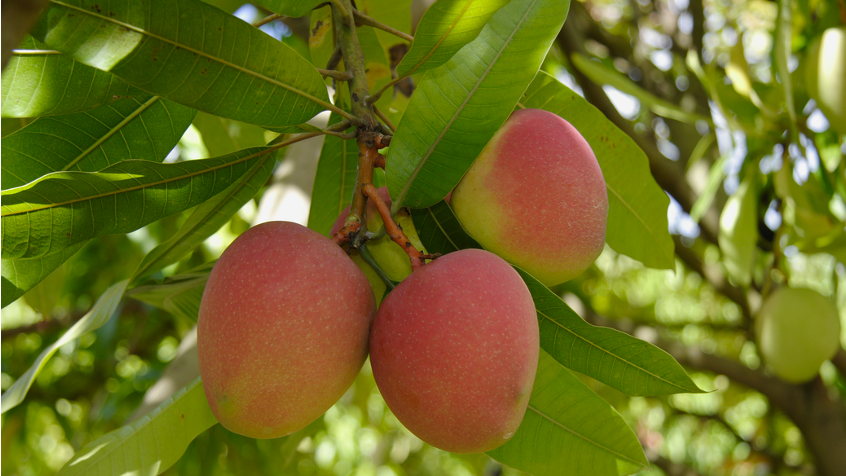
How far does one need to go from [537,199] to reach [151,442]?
556mm

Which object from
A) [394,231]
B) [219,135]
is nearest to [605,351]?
[394,231]

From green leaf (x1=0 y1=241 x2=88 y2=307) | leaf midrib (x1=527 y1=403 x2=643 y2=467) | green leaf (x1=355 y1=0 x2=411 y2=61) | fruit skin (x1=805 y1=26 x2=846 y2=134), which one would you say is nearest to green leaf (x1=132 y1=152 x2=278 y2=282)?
green leaf (x1=0 y1=241 x2=88 y2=307)

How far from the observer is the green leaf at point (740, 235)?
1654mm

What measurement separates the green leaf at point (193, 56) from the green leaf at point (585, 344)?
0.65 ft

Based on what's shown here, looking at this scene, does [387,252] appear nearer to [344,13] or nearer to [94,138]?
[344,13]

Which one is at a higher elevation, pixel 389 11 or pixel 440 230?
pixel 389 11

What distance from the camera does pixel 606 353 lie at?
749 mm

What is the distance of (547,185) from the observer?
724mm

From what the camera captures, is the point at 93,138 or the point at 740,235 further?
the point at 740,235

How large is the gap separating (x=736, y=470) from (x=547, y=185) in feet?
12.9

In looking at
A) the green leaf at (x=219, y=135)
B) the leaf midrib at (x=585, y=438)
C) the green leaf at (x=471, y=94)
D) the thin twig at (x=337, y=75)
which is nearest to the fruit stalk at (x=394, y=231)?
the green leaf at (x=471, y=94)

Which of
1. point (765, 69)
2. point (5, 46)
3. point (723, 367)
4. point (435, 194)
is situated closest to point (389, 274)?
point (435, 194)

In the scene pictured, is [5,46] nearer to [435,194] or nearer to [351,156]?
[435,194]

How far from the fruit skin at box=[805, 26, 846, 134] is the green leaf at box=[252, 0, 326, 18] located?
1.34 metres
